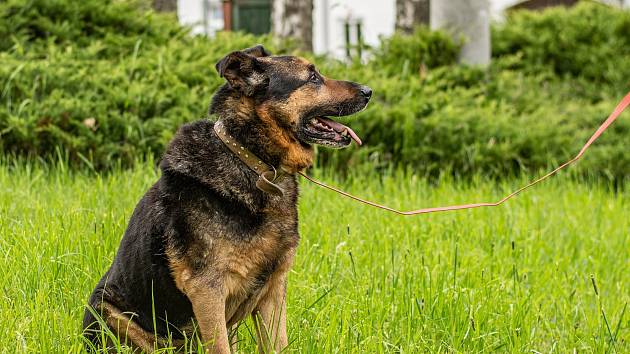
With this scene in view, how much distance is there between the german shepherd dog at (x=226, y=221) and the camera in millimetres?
3766

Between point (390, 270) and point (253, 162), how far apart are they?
155 cm

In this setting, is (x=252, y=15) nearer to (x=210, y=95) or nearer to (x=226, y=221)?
(x=210, y=95)

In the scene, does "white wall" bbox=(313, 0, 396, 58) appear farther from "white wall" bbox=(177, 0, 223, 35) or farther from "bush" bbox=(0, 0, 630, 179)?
"bush" bbox=(0, 0, 630, 179)

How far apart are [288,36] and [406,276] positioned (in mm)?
6892

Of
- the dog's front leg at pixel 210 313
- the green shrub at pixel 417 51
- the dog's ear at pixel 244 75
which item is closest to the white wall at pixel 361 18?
the green shrub at pixel 417 51

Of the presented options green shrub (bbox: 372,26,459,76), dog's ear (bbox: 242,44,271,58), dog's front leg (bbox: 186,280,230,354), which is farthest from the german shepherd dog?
green shrub (bbox: 372,26,459,76)

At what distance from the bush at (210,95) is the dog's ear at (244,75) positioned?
136 inches

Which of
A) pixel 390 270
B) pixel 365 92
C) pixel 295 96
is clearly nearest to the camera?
pixel 295 96

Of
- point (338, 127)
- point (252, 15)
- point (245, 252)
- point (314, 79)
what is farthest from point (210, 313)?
point (252, 15)

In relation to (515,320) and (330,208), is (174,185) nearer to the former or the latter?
(515,320)

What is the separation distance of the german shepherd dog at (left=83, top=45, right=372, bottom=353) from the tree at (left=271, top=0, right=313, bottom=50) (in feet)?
23.5

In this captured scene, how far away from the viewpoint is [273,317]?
13.1ft

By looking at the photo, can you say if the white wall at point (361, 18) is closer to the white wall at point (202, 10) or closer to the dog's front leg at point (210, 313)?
the white wall at point (202, 10)

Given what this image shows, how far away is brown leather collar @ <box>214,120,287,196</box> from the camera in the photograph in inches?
155
